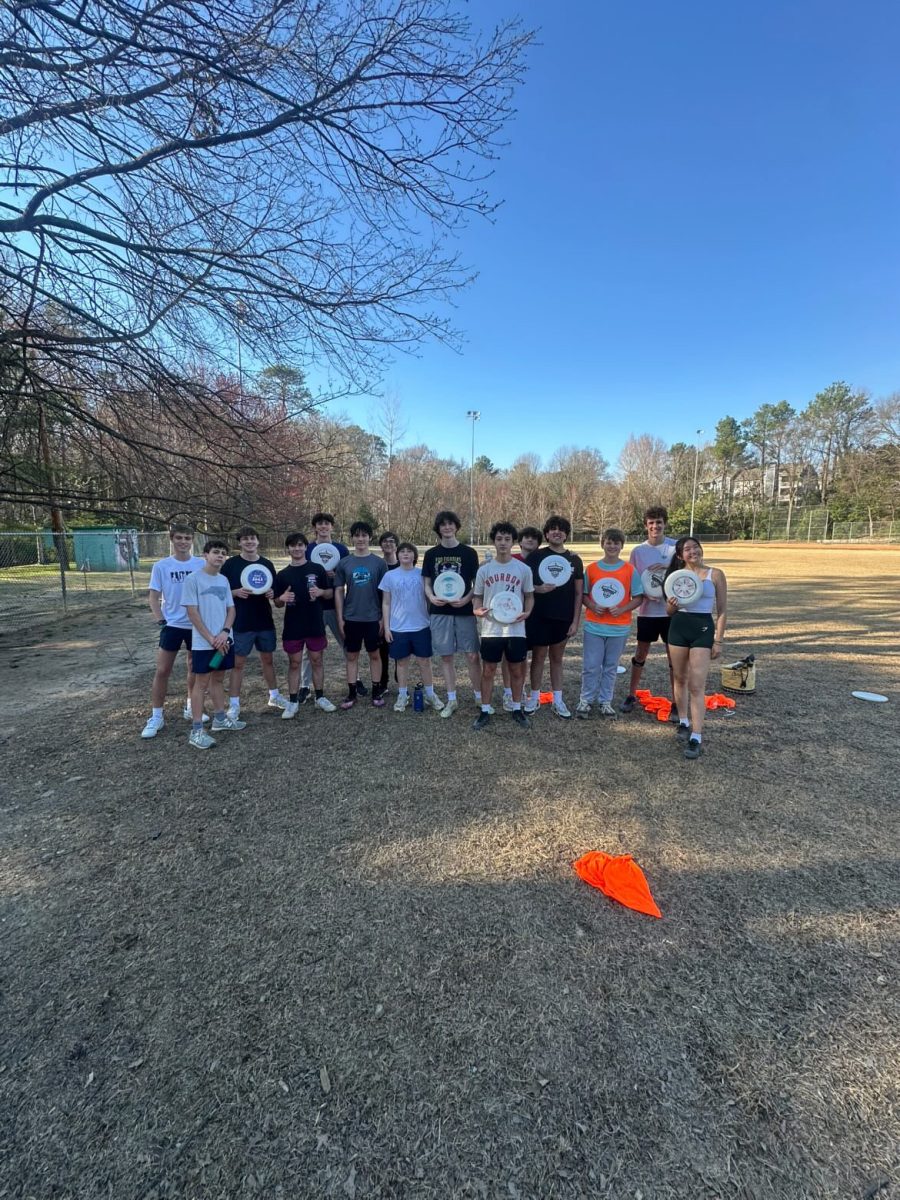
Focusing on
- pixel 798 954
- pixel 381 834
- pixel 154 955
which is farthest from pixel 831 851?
pixel 154 955

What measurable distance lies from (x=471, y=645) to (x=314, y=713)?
1.84 meters

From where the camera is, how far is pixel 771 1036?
1.90 meters

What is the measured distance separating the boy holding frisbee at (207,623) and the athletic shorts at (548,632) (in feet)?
9.37

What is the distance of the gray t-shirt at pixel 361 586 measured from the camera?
5297mm

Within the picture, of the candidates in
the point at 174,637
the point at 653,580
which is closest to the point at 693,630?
the point at 653,580

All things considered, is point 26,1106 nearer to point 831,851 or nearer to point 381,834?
point 381,834

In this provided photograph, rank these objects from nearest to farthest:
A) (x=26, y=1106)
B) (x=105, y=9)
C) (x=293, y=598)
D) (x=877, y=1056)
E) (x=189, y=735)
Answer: (x=26, y=1106), (x=877, y=1056), (x=105, y=9), (x=189, y=735), (x=293, y=598)

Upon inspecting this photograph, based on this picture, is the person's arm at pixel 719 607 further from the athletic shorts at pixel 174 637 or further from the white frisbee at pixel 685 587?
the athletic shorts at pixel 174 637

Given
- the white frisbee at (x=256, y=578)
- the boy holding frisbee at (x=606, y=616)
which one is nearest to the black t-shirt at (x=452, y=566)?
the boy holding frisbee at (x=606, y=616)

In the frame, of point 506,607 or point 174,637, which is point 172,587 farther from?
point 506,607

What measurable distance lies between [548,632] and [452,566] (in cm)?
116

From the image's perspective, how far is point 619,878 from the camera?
2.71 meters

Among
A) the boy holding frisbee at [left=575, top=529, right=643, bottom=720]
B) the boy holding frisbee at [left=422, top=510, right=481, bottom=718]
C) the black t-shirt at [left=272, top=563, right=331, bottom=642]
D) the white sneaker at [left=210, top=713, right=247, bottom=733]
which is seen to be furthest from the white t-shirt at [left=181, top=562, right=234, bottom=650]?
the boy holding frisbee at [left=575, top=529, right=643, bottom=720]

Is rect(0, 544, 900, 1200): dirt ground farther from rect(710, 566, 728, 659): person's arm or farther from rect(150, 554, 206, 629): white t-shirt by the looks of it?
rect(150, 554, 206, 629): white t-shirt
